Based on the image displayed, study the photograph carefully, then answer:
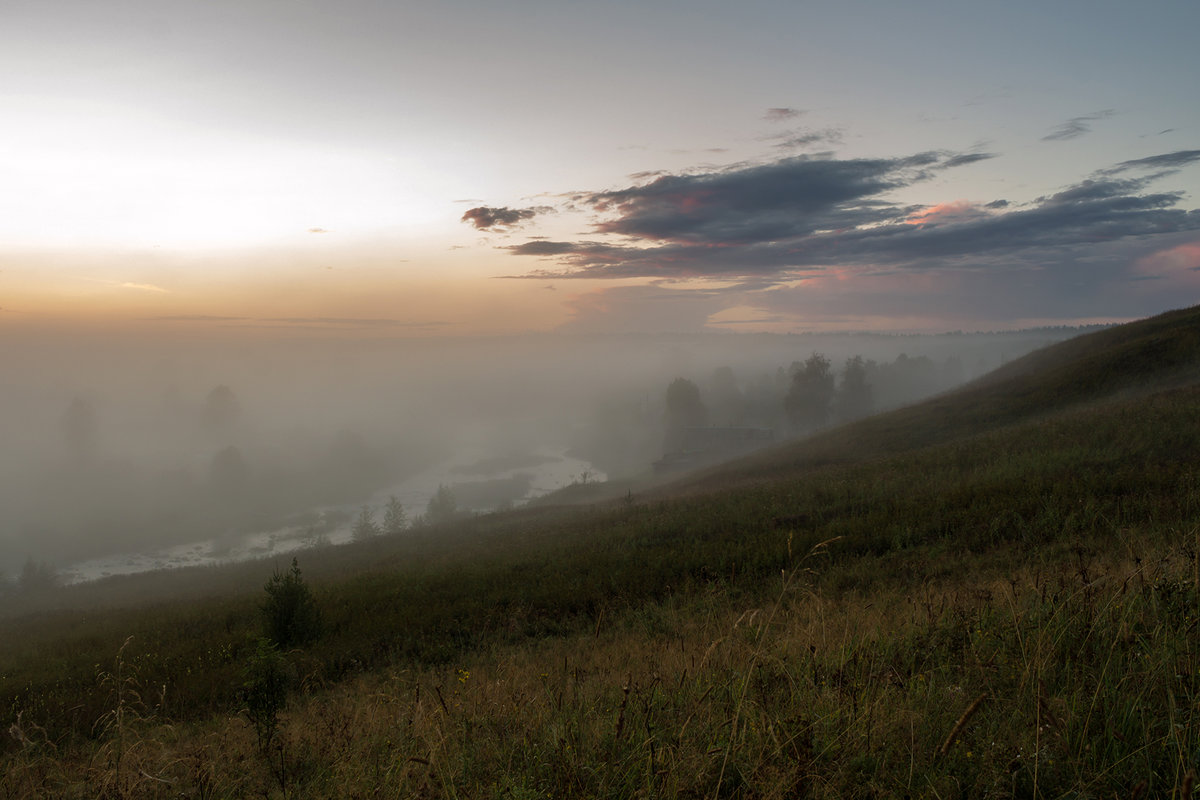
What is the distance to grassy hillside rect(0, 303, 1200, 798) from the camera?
2717mm

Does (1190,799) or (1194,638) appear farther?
(1194,638)

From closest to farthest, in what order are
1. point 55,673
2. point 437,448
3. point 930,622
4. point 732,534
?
point 930,622
point 55,673
point 732,534
point 437,448

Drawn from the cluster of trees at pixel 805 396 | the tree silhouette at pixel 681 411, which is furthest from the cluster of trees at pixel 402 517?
the tree silhouette at pixel 681 411

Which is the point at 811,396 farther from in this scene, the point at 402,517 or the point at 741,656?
the point at 741,656

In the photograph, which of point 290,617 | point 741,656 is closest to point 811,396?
point 290,617

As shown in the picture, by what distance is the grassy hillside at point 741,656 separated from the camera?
2.72 meters

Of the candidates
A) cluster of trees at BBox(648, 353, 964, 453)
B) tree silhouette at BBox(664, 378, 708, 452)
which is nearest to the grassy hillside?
cluster of trees at BBox(648, 353, 964, 453)

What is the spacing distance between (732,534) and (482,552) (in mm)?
9387

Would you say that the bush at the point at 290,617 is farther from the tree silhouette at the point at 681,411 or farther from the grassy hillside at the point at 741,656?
the tree silhouette at the point at 681,411

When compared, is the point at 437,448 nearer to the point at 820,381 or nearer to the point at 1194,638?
the point at 820,381

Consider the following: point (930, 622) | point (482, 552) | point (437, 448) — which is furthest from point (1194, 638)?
point (437, 448)

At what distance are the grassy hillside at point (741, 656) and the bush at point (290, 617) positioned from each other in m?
0.64

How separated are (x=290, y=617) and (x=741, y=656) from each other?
10.2 meters

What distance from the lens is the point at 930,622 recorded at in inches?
174
